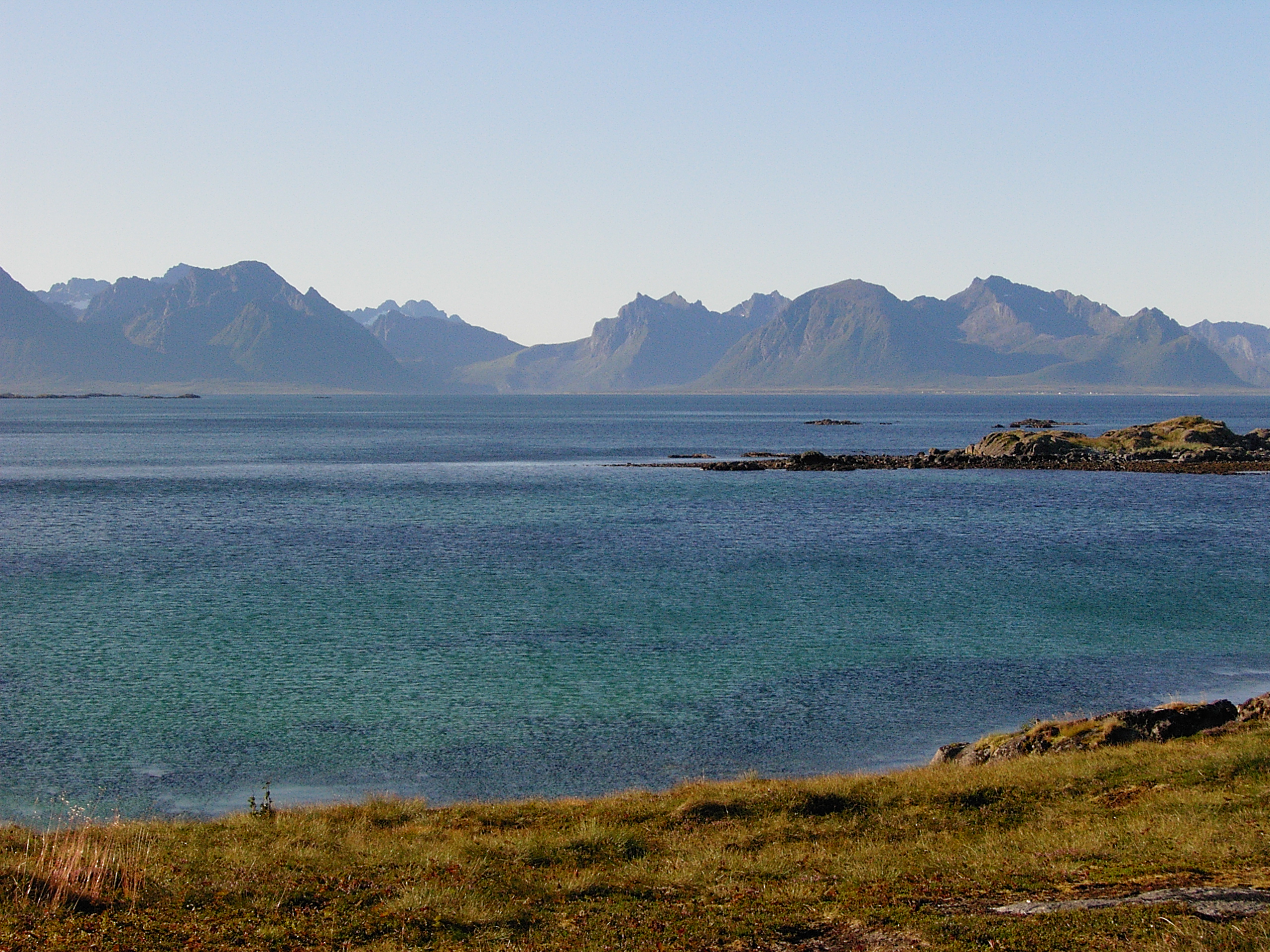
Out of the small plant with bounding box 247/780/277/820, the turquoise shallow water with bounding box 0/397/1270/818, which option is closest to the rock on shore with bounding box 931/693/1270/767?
the turquoise shallow water with bounding box 0/397/1270/818

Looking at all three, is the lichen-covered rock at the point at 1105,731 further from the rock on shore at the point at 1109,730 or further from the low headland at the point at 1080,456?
the low headland at the point at 1080,456

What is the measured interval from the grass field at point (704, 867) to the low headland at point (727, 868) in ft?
0.16

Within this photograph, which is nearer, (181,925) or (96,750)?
(181,925)

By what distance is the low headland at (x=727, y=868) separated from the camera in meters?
14.0

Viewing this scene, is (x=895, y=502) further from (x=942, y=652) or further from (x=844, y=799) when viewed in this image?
(x=844, y=799)

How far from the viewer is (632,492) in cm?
10069

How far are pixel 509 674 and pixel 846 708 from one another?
11294mm

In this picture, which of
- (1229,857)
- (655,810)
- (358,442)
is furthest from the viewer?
(358,442)

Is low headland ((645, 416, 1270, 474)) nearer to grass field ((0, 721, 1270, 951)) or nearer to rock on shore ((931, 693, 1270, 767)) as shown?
rock on shore ((931, 693, 1270, 767))

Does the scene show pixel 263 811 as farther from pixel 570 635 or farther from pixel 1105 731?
pixel 570 635

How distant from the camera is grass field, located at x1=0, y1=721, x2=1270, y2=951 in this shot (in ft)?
46.0

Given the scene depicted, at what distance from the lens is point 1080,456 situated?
13062cm

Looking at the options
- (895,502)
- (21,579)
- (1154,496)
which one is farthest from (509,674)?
(1154,496)

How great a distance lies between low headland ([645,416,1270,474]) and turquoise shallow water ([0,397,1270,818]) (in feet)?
98.4
